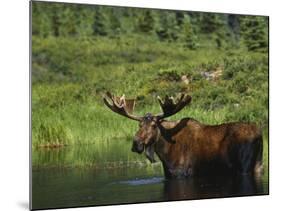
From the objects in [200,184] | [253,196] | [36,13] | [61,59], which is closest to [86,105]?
[61,59]

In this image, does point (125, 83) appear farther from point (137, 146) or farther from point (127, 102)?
point (137, 146)

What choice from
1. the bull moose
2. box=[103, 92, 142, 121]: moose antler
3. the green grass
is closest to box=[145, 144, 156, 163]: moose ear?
the bull moose

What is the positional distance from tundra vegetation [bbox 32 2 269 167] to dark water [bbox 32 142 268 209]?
11 cm

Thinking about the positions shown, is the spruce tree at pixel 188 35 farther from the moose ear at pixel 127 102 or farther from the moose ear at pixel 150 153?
the moose ear at pixel 150 153

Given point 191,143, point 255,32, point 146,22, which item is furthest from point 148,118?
point 255,32

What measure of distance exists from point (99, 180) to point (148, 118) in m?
0.65

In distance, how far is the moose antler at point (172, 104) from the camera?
6191 millimetres

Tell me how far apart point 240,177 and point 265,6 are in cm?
153

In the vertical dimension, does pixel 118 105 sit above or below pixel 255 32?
below

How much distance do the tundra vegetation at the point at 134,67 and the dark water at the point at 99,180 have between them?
11 cm

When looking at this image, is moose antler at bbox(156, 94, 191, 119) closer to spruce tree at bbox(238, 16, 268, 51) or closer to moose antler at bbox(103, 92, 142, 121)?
moose antler at bbox(103, 92, 142, 121)

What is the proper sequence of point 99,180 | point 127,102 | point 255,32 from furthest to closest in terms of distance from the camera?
point 255,32 → point 127,102 → point 99,180

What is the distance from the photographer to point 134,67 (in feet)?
20.1

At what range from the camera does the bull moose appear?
616 cm
